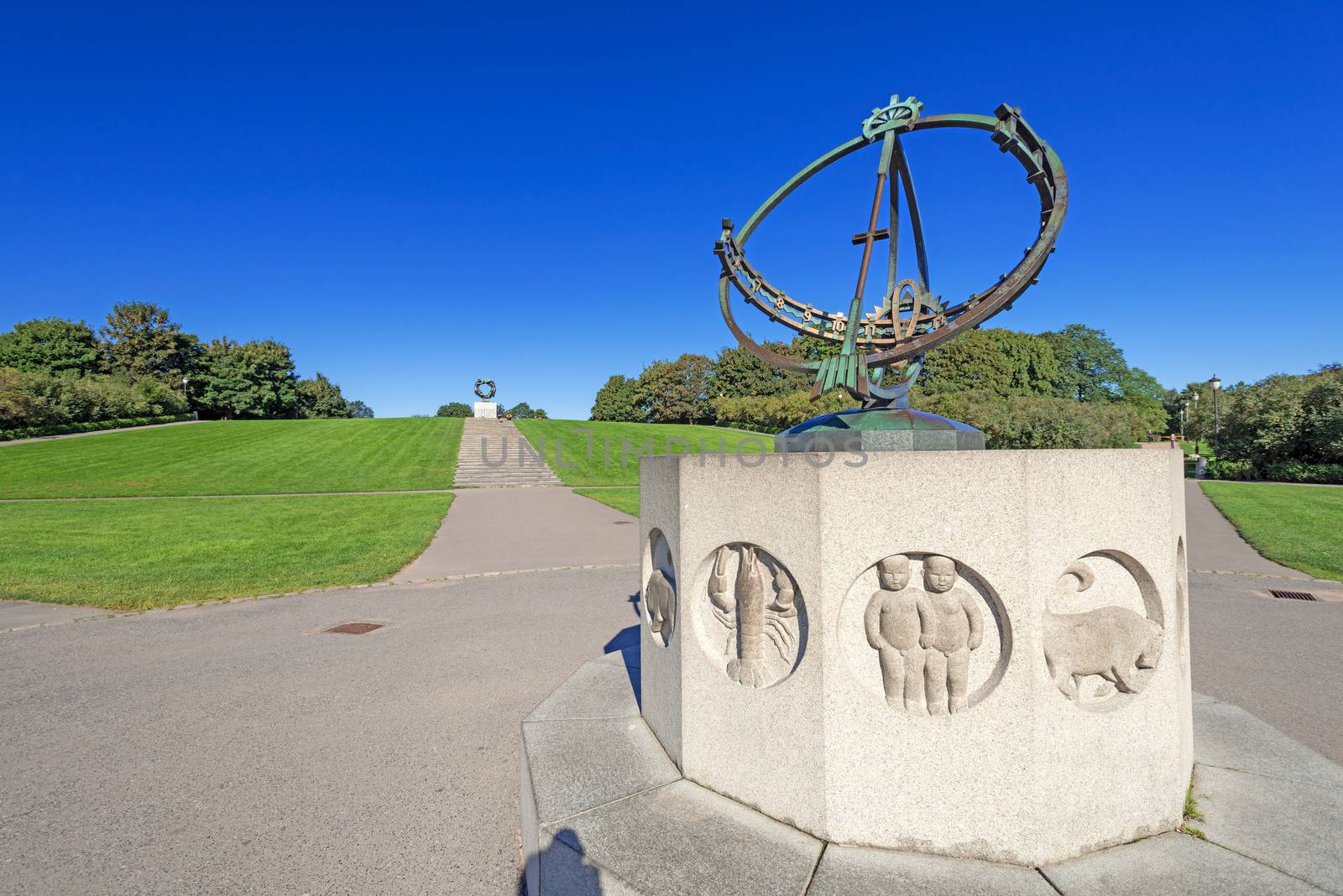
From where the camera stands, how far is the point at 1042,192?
4.46 meters

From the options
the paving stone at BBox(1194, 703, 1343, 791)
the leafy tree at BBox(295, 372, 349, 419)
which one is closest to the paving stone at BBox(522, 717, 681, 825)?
the paving stone at BBox(1194, 703, 1343, 791)

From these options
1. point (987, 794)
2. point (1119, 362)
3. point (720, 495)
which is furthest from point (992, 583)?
point (1119, 362)

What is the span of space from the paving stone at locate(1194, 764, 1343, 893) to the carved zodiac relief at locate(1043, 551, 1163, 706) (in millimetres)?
1007

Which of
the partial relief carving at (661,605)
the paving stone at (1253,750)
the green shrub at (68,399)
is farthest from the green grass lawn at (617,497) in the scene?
the green shrub at (68,399)

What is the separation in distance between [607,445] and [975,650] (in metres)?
39.1

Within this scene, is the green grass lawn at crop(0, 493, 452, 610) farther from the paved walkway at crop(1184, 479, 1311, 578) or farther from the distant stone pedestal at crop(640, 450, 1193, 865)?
the paved walkway at crop(1184, 479, 1311, 578)

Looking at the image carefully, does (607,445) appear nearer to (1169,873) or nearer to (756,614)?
(756,614)

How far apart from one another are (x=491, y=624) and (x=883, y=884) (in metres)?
6.76

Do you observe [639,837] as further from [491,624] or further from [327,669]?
[491,624]

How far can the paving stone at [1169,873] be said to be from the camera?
2.95m

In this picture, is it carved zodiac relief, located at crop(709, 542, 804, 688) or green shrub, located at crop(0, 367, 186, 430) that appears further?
green shrub, located at crop(0, 367, 186, 430)

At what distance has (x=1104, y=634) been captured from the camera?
3.33 meters

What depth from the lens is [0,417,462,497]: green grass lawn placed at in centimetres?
2614

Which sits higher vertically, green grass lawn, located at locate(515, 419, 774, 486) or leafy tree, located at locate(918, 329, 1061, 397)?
leafy tree, located at locate(918, 329, 1061, 397)
